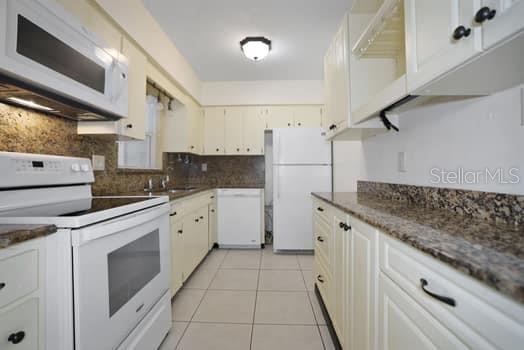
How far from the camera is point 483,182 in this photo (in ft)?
3.11

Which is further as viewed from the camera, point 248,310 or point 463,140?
point 248,310

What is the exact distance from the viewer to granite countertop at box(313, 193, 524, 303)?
1.36 ft

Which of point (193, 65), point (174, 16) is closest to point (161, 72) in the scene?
point (174, 16)

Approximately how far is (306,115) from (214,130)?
149 centimetres

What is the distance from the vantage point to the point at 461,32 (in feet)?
2.13

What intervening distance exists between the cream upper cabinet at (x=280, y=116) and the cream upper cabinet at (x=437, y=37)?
108 inches

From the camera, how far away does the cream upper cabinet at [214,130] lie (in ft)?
12.3

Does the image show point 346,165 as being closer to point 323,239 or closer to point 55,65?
point 323,239

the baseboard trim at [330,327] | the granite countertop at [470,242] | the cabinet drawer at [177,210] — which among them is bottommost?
the baseboard trim at [330,327]

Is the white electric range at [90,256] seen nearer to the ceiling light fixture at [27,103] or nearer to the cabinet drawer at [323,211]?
the ceiling light fixture at [27,103]

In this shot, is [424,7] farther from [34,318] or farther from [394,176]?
[34,318]

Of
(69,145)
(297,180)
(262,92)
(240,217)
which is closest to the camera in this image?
(69,145)

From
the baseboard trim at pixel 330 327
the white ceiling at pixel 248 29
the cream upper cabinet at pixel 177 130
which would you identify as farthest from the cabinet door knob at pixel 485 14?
the cream upper cabinet at pixel 177 130

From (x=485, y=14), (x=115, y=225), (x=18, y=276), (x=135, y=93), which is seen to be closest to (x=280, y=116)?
(x=135, y=93)
